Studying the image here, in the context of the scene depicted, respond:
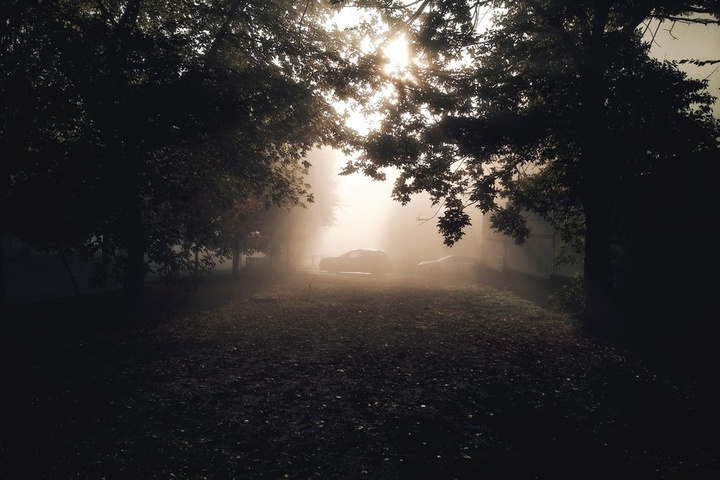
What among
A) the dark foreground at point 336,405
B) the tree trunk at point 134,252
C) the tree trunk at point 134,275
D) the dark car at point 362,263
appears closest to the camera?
the dark foreground at point 336,405

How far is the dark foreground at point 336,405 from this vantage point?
13.5 ft

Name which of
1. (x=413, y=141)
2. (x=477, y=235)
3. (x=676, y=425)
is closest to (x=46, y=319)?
(x=413, y=141)

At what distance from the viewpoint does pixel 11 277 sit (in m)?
22.6

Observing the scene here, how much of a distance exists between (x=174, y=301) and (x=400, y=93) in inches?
393

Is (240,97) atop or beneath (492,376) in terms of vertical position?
atop

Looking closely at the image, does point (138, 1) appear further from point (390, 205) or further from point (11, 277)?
point (390, 205)

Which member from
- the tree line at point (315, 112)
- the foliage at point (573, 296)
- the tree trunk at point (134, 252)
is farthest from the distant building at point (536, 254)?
the tree trunk at point (134, 252)

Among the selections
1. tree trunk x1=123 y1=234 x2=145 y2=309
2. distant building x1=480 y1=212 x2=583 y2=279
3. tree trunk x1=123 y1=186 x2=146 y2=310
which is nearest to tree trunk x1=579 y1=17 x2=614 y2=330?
A: distant building x1=480 y1=212 x2=583 y2=279

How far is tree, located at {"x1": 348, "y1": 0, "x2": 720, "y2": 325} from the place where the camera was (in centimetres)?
938

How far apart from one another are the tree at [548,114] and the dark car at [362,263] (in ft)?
67.1

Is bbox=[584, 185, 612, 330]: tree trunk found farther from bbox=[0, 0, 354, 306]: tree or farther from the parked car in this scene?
the parked car

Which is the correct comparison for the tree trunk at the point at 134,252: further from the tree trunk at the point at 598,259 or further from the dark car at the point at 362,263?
the dark car at the point at 362,263

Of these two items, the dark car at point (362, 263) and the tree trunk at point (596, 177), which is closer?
the tree trunk at point (596, 177)

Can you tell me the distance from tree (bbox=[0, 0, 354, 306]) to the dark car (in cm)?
1947
